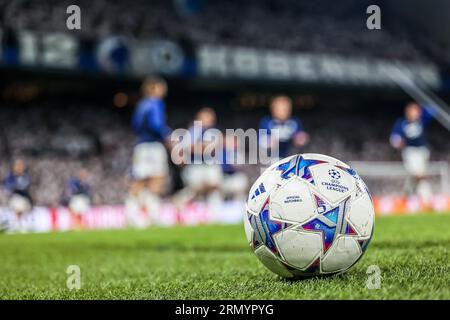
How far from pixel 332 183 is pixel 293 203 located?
212 millimetres

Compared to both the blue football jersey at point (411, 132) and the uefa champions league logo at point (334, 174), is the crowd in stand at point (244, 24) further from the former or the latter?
the uefa champions league logo at point (334, 174)

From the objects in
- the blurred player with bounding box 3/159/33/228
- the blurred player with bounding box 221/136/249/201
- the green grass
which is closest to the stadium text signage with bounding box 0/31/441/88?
the blurred player with bounding box 3/159/33/228

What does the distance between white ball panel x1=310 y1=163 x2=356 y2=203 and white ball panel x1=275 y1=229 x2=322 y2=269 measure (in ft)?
0.66

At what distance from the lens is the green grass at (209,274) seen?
2.93 m

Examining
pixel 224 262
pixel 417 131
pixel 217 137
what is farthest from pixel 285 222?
pixel 217 137

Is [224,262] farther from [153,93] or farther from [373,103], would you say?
[373,103]

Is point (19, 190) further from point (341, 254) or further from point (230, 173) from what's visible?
point (341, 254)

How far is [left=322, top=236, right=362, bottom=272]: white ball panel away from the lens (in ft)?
10.5

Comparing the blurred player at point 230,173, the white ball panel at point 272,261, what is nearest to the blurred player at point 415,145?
the blurred player at point 230,173

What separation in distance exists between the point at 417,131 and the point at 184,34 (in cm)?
986

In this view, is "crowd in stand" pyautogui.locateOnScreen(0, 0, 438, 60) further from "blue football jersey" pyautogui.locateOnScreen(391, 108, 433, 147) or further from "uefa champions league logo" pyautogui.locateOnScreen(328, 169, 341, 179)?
"uefa champions league logo" pyautogui.locateOnScreen(328, 169, 341, 179)

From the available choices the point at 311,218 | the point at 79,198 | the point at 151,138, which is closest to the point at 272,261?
the point at 311,218

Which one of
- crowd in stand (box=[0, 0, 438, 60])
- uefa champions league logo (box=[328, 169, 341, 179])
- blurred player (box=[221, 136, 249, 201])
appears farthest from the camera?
crowd in stand (box=[0, 0, 438, 60])

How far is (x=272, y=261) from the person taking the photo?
11.0 ft
